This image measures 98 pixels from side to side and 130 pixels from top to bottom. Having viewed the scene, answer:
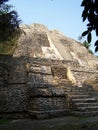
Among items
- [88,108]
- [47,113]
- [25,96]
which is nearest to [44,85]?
[25,96]

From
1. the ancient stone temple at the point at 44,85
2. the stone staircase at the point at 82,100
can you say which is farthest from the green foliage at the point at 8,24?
the stone staircase at the point at 82,100

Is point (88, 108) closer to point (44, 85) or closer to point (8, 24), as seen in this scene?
point (44, 85)

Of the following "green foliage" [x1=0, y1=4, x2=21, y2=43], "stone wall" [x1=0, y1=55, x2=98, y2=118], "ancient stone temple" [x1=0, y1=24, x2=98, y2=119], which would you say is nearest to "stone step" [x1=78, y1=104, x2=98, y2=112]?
"ancient stone temple" [x1=0, y1=24, x2=98, y2=119]

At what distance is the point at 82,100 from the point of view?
998 cm

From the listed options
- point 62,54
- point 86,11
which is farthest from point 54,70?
point 86,11

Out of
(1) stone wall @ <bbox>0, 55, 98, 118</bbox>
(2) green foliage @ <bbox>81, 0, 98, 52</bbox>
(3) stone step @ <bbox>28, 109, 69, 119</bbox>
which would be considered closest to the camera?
(2) green foliage @ <bbox>81, 0, 98, 52</bbox>

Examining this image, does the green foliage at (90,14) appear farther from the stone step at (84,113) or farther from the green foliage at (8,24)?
the green foliage at (8,24)

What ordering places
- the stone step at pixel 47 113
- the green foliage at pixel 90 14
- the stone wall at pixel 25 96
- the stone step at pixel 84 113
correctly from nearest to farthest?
the green foliage at pixel 90 14 < the stone step at pixel 47 113 < the stone step at pixel 84 113 < the stone wall at pixel 25 96

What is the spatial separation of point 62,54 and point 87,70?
14.4ft

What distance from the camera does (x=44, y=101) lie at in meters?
9.09

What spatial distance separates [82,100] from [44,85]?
1.59 meters

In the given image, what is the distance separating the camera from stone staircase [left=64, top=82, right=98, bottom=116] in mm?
9195

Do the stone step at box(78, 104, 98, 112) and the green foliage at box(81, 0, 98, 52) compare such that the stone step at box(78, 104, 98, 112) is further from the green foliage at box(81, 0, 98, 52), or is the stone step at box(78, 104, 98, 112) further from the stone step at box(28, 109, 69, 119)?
the green foliage at box(81, 0, 98, 52)

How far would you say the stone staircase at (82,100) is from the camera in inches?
362
